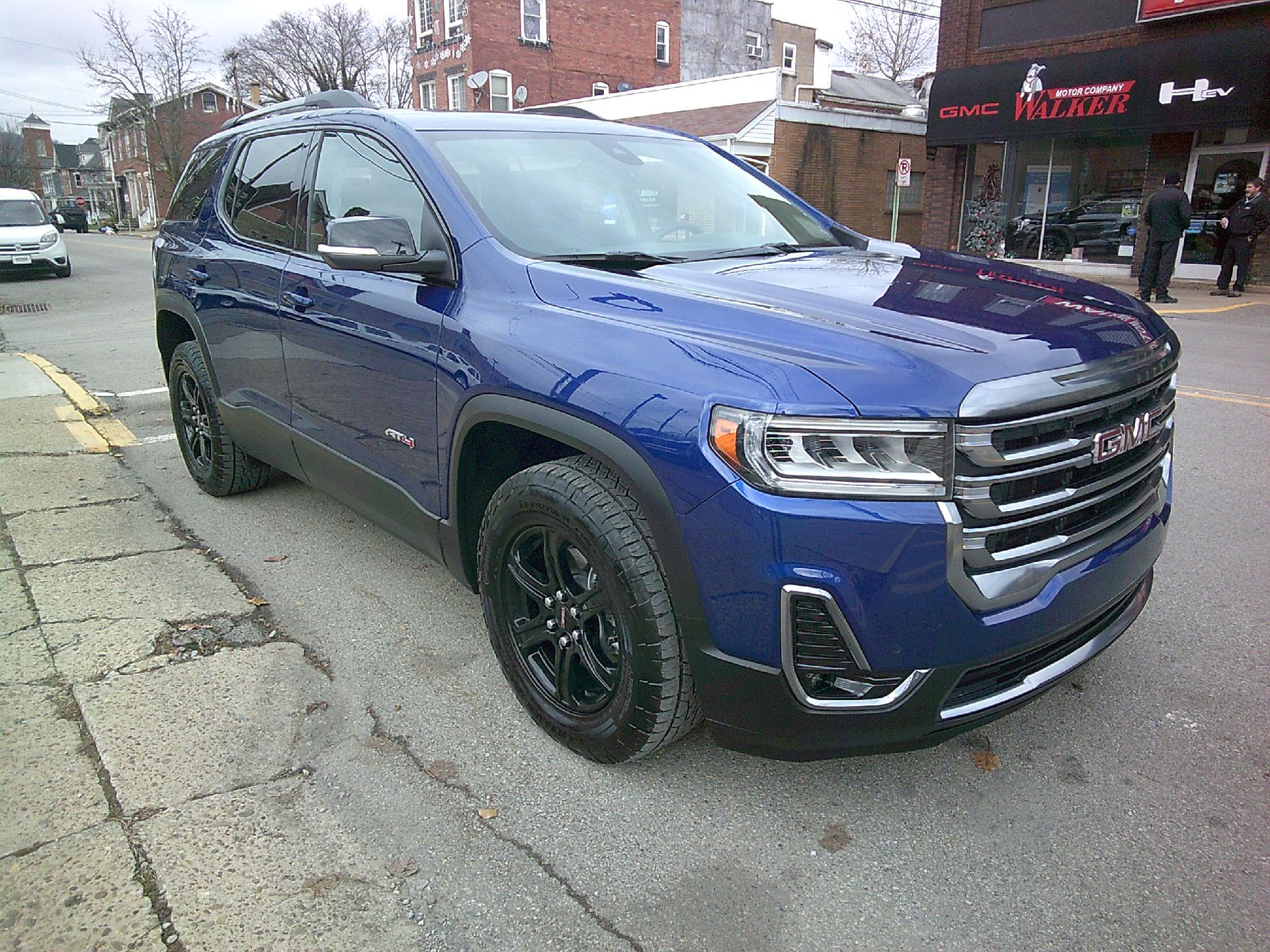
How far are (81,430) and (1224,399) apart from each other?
866cm

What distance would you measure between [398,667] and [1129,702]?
2.46 metres

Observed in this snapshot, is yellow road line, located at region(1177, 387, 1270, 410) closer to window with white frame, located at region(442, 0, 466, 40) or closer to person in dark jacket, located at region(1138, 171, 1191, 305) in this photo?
person in dark jacket, located at region(1138, 171, 1191, 305)

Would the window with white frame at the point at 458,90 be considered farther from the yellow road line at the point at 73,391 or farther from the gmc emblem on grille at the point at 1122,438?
the gmc emblem on grille at the point at 1122,438

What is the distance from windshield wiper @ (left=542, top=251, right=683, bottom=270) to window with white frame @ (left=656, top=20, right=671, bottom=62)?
40.0 meters

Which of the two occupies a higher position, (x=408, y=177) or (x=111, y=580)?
(x=408, y=177)

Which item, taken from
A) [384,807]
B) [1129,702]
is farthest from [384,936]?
[1129,702]

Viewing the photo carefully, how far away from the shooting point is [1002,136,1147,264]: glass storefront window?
17.8 m

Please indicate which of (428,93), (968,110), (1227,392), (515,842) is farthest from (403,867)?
(428,93)

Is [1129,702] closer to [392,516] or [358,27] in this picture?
[392,516]

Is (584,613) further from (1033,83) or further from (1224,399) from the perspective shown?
(1033,83)

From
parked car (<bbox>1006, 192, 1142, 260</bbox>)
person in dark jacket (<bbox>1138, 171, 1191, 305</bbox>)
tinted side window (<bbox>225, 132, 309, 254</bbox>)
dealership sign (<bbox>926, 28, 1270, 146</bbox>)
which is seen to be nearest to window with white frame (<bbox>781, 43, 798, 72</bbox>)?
dealership sign (<bbox>926, 28, 1270, 146</bbox>)

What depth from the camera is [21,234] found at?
1955 centimetres

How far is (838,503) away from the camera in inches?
77.0

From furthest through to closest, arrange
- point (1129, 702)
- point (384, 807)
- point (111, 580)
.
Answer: point (111, 580), point (1129, 702), point (384, 807)
